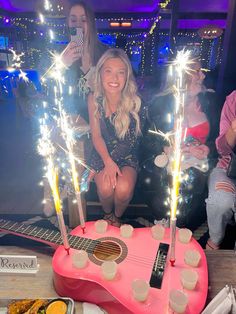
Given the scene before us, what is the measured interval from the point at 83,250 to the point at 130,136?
1.30 meters

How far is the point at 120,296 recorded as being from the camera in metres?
1.58

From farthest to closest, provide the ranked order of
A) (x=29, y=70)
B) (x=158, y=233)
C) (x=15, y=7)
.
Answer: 1. (x=29, y=70)
2. (x=15, y=7)
3. (x=158, y=233)

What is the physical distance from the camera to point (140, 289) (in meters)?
1.55

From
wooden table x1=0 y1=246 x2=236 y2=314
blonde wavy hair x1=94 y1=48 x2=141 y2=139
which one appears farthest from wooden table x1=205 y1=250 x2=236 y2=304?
blonde wavy hair x1=94 y1=48 x2=141 y2=139

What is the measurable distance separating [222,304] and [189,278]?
0.78ft

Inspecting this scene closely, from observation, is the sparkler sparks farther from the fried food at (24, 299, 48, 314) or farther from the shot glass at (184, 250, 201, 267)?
the shot glass at (184, 250, 201, 267)

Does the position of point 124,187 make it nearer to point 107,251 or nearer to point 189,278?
point 107,251

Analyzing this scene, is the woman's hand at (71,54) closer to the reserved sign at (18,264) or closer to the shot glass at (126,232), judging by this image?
the shot glass at (126,232)

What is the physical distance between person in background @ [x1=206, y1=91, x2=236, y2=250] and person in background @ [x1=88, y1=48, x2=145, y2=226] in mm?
768

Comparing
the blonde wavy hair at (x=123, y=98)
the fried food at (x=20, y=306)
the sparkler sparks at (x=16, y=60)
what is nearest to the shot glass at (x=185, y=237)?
the fried food at (x=20, y=306)

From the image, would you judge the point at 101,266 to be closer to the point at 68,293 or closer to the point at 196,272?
the point at 68,293

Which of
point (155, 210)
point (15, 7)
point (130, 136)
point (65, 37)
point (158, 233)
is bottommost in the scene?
point (155, 210)

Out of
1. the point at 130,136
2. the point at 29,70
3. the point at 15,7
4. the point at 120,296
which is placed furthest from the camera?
the point at 130,136

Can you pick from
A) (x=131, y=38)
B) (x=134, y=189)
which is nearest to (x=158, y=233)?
(x=134, y=189)
